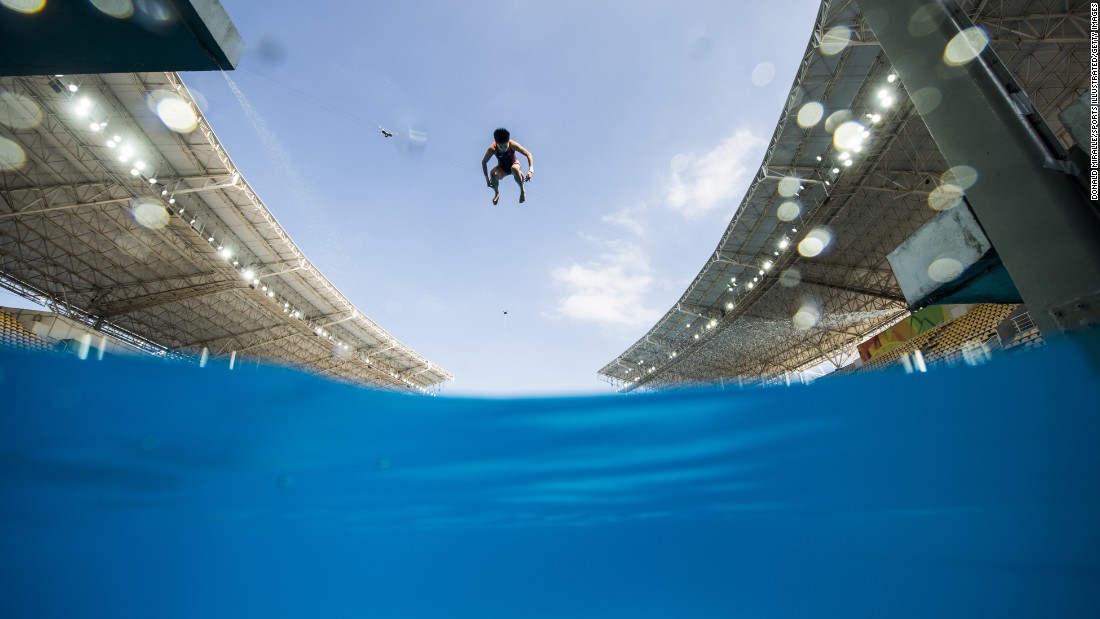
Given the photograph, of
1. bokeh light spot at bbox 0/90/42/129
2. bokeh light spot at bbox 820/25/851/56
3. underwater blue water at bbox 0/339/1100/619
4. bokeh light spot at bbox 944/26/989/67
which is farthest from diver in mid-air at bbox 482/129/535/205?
bokeh light spot at bbox 0/90/42/129

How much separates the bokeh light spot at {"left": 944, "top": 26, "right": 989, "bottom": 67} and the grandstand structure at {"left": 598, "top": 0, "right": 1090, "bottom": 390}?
0.89 feet

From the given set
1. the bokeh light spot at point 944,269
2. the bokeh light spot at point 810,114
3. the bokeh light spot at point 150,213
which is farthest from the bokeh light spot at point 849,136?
the bokeh light spot at point 150,213

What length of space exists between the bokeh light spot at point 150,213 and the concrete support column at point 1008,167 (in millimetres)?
22004

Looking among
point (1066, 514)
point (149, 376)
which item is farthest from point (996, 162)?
point (149, 376)

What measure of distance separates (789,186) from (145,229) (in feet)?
84.8

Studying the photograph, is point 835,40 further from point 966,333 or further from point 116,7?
point 116,7

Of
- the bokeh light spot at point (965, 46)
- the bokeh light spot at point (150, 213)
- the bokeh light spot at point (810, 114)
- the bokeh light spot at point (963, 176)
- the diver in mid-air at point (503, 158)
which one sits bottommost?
the bokeh light spot at point (963, 176)

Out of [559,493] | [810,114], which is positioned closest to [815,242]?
[810,114]

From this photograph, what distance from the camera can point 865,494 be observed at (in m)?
6.04

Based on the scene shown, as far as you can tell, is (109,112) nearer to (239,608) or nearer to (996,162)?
(239,608)

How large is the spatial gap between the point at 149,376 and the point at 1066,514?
39.8ft

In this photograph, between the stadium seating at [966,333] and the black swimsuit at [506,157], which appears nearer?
the black swimsuit at [506,157]

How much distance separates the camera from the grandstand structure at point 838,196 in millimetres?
11477

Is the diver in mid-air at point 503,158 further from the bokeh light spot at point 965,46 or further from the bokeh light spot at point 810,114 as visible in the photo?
the bokeh light spot at point 810,114
